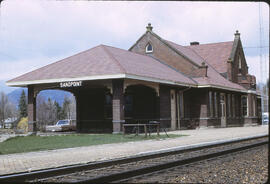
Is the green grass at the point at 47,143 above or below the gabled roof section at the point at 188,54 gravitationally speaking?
below

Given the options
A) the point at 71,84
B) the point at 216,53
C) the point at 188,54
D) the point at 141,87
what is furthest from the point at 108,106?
the point at 216,53

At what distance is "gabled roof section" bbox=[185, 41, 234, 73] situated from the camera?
122 feet

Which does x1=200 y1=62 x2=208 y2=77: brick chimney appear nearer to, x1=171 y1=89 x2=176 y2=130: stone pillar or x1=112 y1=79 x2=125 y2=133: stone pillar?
x1=171 y1=89 x2=176 y2=130: stone pillar

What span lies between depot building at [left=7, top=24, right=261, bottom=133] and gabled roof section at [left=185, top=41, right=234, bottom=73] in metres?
0.20

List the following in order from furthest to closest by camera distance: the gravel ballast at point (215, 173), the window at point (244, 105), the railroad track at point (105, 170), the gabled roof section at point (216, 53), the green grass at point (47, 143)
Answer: the window at point (244, 105), the gabled roof section at point (216, 53), the green grass at point (47, 143), the gravel ballast at point (215, 173), the railroad track at point (105, 170)

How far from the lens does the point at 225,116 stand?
32906 mm

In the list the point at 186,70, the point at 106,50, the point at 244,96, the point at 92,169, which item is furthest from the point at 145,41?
the point at 92,169

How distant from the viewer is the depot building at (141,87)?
827 inches

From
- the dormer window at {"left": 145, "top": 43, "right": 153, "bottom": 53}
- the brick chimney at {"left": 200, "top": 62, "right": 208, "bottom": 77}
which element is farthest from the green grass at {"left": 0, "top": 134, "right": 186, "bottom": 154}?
the dormer window at {"left": 145, "top": 43, "right": 153, "bottom": 53}

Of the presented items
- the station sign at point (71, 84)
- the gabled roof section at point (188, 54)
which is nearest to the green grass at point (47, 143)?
the station sign at point (71, 84)

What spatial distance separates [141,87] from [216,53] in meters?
16.3

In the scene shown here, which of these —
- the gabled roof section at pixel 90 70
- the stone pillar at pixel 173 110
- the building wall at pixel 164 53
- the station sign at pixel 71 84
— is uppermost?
the building wall at pixel 164 53

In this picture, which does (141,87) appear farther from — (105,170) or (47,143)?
(105,170)

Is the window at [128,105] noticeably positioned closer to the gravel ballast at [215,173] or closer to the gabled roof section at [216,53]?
the gabled roof section at [216,53]
